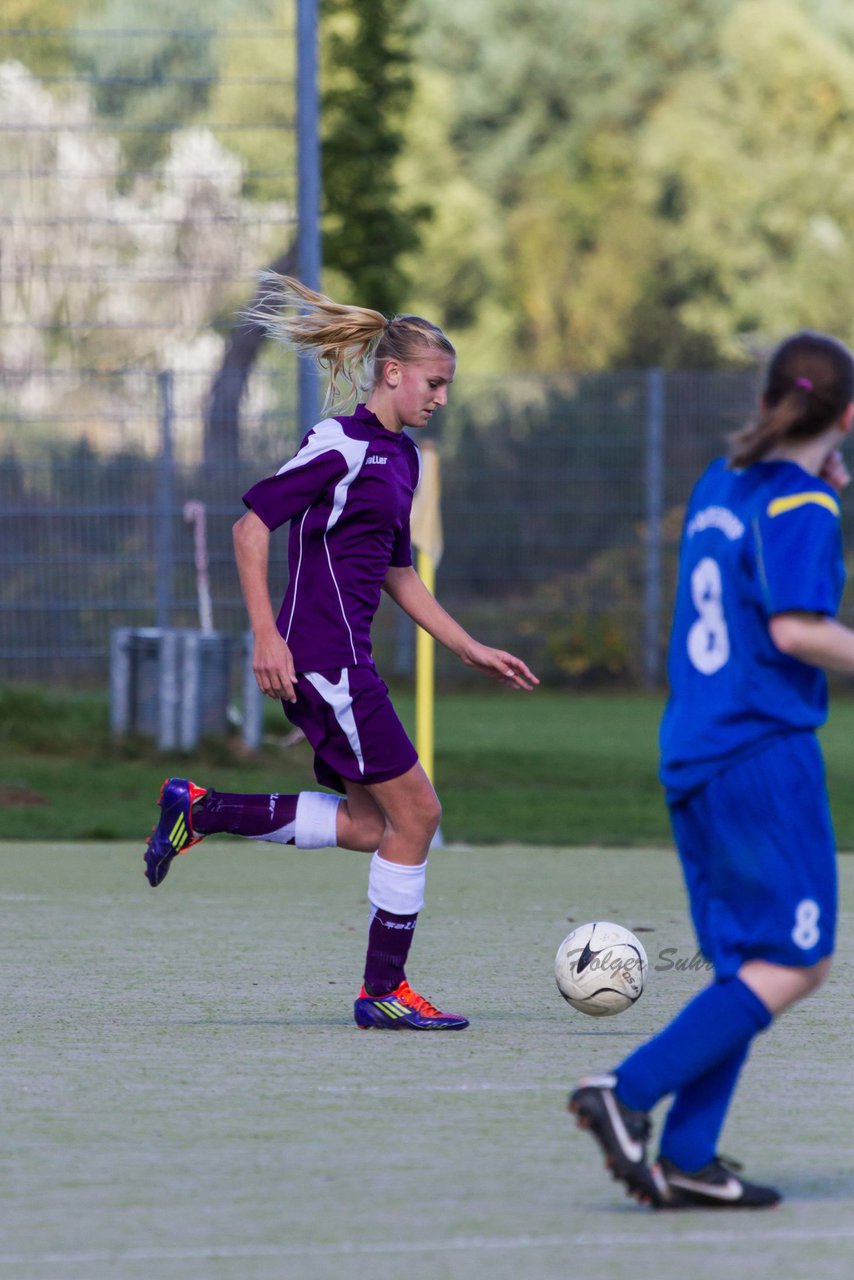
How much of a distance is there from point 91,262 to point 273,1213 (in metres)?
11.5

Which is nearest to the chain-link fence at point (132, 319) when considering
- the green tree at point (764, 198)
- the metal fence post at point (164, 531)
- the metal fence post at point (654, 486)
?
the metal fence post at point (164, 531)

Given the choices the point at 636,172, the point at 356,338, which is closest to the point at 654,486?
the point at 356,338

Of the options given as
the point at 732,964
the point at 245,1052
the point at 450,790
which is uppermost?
the point at 732,964

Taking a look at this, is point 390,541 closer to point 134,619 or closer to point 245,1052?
point 245,1052

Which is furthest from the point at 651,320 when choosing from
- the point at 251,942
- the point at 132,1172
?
the point at 132,1172

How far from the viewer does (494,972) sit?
6.54m

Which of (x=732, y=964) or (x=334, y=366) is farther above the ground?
(x=334, y=366)

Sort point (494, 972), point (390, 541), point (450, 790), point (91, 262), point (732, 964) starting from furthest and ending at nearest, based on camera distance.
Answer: point (91, 262)
point (450, 790)
point (494, 972)
point (390, 541)
point (732, 964)

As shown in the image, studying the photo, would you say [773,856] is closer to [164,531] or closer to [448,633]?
[448,633]

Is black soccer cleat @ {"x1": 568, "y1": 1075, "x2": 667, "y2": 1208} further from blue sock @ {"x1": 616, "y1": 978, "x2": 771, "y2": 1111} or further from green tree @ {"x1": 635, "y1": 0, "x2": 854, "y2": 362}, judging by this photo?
green tree @ {"x1": 635, "y1": 0, "x2": 854, "y2": 362}

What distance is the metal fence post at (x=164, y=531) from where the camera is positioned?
47.3 ft

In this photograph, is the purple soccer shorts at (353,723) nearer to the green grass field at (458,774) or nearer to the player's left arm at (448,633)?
the player's left arm at (448,633)

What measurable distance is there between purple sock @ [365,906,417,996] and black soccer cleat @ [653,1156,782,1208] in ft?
6.41

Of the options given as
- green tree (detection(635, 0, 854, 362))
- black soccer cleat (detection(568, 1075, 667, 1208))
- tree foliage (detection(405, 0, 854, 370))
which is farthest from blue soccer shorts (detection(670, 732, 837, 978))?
green tree (detection(635, 0, 854, 362))
